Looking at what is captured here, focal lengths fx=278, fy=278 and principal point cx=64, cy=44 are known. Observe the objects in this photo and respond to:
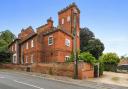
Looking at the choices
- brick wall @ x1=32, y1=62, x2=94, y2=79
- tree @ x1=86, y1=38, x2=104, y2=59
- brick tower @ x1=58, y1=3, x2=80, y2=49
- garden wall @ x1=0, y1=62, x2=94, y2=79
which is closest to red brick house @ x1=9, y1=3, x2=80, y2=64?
brick tower @ x1=58, y1=3, x2=80, y2=49

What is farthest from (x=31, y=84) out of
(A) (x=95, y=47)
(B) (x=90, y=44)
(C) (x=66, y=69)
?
(B) (x=90, y=44)

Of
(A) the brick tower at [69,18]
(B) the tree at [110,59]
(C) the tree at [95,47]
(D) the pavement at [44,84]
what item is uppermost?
(A) the brick tower at [69,18]

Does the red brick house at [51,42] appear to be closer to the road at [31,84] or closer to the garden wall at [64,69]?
the garden wall at [64,69]

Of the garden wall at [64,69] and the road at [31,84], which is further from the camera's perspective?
the garden wall at [64,69]

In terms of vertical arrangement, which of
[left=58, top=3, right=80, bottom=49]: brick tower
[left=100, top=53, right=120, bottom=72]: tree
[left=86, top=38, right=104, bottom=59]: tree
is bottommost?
[left=100, top=53, right=120, bottom=72]: tree

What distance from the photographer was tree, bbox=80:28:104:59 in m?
75.4

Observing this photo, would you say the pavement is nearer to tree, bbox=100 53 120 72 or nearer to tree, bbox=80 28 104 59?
tree, bbox=100 53 120 72

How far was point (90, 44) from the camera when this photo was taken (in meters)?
76.3

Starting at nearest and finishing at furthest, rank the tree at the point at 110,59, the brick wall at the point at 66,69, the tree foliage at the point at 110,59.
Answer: the brick wall at the point at 66,69 < the tree at the point at 110,59 < the tree foliage at the point at 110,59

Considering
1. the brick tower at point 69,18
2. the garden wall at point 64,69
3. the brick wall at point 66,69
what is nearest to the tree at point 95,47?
the brick tower at point 69,18

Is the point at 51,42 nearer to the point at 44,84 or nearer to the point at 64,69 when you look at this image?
the point at 64,69

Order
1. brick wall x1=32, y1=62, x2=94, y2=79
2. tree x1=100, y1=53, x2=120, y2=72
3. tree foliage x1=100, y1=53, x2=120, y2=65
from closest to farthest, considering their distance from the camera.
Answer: brick wall x1=32, y1=62, x2=94, y2=79, tree x1=100, y1=53, x2=120, y2=72, tree foliage x1=100, y1=53, x2=120, y2=65

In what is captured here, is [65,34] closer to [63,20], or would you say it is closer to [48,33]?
[48,33]

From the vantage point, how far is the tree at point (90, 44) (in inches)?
2970
